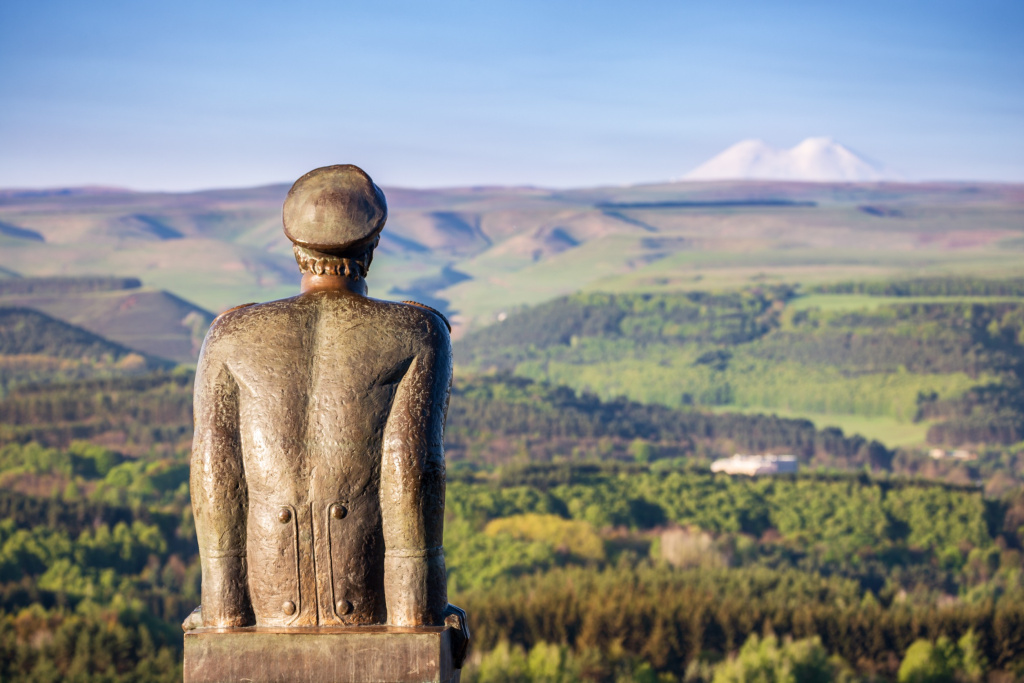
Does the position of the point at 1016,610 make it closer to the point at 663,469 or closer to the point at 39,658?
the point at 39,658

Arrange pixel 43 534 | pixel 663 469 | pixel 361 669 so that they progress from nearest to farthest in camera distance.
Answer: pixel 361 669 < pixel 43 534 < pixel 663 469

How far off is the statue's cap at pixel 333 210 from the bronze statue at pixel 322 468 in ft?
1.36

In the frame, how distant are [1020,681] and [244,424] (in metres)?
84.9

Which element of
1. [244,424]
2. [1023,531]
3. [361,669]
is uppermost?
[244,424]

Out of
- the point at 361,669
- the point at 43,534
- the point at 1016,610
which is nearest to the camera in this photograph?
the point at 361,669

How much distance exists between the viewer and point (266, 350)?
35.3 feet

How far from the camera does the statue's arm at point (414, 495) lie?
34.9 ft

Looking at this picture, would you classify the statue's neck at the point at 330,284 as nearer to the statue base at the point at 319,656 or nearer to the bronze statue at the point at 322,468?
the bronze statue at the point at 322,468

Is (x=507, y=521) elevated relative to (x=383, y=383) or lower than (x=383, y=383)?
lower

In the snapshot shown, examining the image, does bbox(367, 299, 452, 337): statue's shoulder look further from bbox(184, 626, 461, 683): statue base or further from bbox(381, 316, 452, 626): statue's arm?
bbox(184, 626, 461, 683): statue base

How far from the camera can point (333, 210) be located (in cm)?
1102

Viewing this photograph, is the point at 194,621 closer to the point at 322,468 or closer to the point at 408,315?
the point at 322,468

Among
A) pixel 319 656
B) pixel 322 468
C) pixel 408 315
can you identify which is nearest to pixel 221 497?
pixel 322 468

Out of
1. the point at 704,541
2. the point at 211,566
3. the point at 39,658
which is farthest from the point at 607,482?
the point at 211,566
